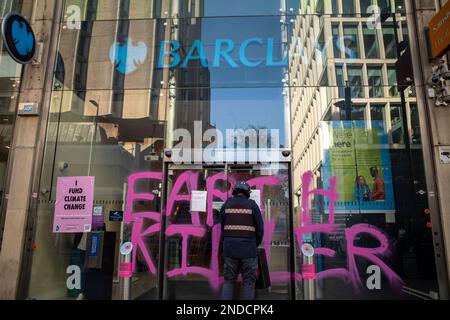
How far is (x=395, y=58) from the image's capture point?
7.33 meters

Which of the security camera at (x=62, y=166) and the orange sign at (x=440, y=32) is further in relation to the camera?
the security camera at (x=62, y=166)

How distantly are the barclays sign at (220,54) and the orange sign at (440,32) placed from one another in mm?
2911

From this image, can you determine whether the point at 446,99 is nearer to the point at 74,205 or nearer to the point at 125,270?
the point at 125,270

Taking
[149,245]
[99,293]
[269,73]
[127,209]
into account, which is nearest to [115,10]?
[269,73]

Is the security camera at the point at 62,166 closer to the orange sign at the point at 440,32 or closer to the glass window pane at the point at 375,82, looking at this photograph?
the glass window pane at the point at 375,82

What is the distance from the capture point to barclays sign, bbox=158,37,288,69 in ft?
25.6

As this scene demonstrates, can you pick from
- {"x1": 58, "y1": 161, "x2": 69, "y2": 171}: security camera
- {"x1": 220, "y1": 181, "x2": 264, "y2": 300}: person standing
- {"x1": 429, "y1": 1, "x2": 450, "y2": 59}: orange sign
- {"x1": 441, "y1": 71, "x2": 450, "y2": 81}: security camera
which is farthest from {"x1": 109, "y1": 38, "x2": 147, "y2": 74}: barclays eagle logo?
{"x1": 441, "y1": 71, "x2": 450, "y2": 81}: security camera

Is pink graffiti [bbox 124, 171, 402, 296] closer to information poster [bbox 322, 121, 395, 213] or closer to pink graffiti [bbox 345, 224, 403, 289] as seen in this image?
pink graffiti [bbox 345, 224, 403, 289]

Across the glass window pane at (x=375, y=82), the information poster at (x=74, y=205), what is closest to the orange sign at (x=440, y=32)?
the glass window pane at (x=375, y=82)

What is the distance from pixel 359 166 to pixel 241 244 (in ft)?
9.45

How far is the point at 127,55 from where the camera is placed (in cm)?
794

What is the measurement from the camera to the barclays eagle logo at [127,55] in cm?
786

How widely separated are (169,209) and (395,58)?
207 inches
